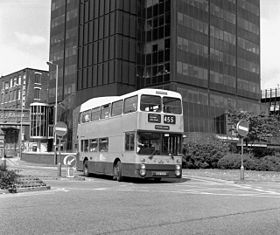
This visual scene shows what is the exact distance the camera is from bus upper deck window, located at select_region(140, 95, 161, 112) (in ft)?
66.4

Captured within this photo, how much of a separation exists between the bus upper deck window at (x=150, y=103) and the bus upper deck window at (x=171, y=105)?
34 cm

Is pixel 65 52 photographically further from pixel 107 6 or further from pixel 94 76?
pixel 107 6

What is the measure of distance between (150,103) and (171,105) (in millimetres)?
1172

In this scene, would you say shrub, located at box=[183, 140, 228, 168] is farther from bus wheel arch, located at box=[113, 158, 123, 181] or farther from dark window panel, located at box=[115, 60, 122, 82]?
dark window panel, located at box=[115, 60, 122, 82]

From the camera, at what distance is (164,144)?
20703mm

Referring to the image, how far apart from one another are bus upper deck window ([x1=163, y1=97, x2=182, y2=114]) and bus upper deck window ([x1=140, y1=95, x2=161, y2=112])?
0.34m

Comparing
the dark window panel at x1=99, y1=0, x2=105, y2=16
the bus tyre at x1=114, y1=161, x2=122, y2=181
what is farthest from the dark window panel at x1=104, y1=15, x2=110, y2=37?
the bus tyre at x1=114, y1=161, x2=122, y2=181

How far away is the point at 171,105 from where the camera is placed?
2095 cm

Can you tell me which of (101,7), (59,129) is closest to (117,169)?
(59,129)

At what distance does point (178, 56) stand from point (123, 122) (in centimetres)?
4364

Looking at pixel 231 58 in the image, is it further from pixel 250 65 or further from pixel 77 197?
pixel 77 197

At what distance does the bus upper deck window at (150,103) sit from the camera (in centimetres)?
2023

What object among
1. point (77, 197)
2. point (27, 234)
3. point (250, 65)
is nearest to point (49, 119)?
point (250, 65)

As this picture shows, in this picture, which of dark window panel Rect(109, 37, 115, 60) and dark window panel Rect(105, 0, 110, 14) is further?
dark window panel Rect(105, 0, 110, 14)
